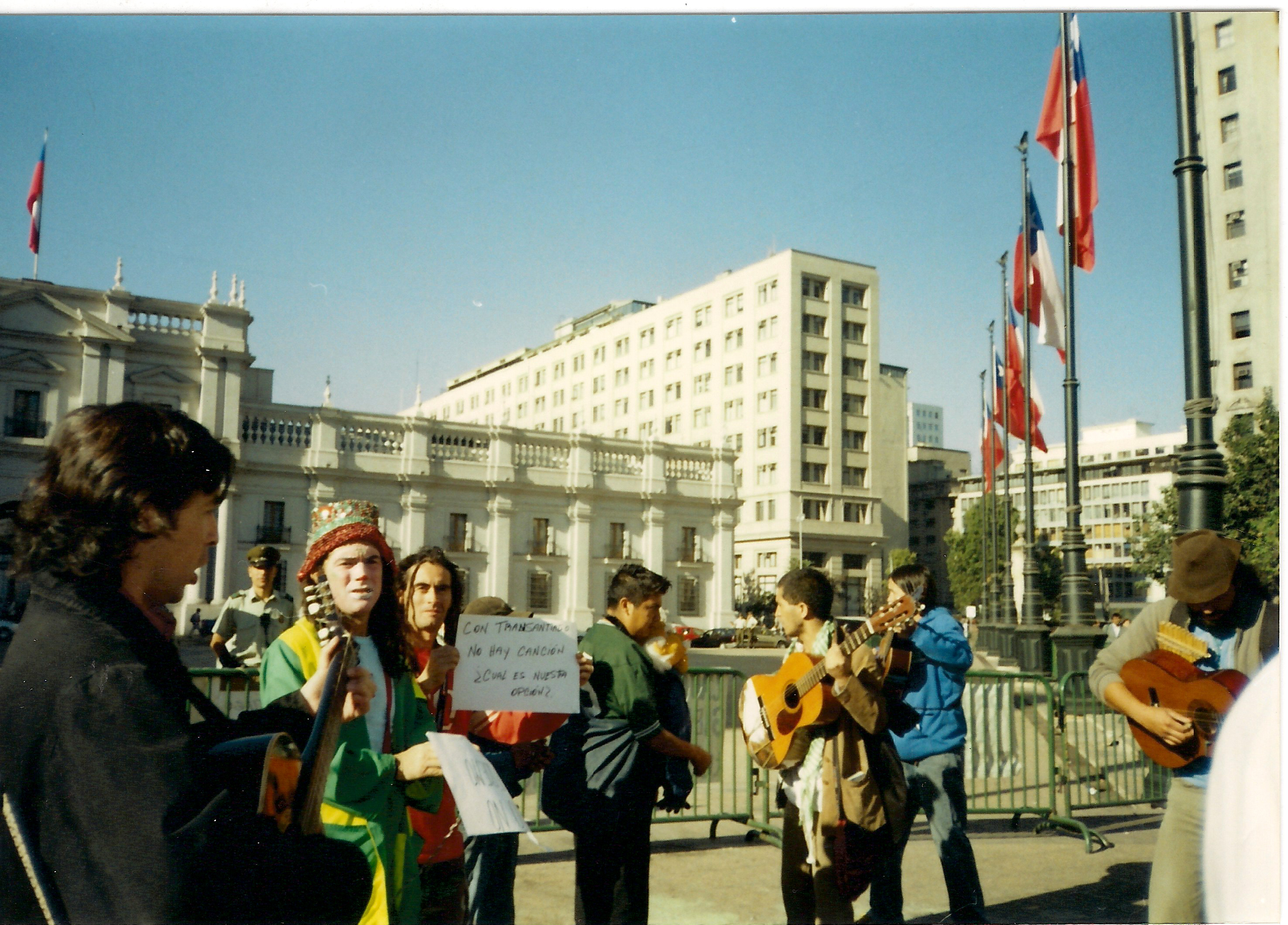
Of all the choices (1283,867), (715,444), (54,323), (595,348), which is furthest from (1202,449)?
(715,444)

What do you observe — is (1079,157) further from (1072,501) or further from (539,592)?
(539,592)

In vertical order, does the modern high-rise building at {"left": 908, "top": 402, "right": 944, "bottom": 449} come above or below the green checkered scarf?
above

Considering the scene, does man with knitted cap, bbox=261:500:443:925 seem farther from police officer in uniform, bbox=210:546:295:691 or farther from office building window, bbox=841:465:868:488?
office building window, bbox=841:465:868:488

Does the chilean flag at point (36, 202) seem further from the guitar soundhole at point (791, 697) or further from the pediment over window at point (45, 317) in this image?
the guitar soundhole at point (791, 697)

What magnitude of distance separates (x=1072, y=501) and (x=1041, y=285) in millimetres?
3476

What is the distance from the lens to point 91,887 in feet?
5.12

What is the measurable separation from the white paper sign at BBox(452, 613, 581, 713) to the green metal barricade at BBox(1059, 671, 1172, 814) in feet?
17.1

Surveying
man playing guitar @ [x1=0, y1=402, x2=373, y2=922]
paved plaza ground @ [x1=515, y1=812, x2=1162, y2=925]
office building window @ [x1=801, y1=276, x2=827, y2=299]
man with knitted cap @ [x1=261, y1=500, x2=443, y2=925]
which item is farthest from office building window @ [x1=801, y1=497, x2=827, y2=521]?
man playing guitar @ [x1=0, y1=402, x2=373, y2=922]

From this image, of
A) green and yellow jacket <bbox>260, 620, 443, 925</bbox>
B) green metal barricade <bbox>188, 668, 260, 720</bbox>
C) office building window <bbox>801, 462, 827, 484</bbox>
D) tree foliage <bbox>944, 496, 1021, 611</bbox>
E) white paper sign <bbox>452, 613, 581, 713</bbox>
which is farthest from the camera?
tree foliage <bbox>944, 496, 1021, 611</bbox>

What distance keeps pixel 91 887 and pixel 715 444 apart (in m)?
22.0

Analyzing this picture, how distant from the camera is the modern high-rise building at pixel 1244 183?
Result: 4934mm

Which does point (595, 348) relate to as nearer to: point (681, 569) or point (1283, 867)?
point (681, 569)

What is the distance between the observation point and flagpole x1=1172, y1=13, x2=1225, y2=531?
489 centimetres

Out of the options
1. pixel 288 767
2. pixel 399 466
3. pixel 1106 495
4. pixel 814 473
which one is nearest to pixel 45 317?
pixel 288 767
